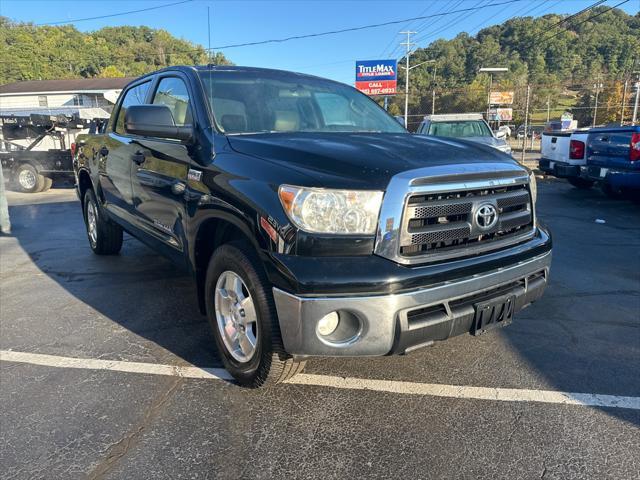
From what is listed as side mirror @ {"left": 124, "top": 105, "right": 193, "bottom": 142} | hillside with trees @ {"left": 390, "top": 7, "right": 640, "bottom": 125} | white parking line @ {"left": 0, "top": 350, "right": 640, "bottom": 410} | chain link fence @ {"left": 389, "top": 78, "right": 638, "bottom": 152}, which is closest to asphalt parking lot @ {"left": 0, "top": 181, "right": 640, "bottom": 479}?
white parking line @ {"left": 0, "top": 350, "right": 640, "bottom": 410}

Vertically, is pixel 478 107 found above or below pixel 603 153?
above

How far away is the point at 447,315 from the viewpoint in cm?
238

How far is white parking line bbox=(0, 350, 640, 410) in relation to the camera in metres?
2.77

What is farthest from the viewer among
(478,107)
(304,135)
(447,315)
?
(478,107)

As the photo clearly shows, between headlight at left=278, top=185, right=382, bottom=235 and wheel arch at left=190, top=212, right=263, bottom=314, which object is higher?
headlight at left=278, top=185, right=382, bottom=235

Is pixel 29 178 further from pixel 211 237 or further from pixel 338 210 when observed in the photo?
pixel 338 210

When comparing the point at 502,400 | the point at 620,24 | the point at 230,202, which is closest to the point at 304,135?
the point at 230,202

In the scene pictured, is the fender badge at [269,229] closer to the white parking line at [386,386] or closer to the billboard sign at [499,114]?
the white parking line at [386,386]

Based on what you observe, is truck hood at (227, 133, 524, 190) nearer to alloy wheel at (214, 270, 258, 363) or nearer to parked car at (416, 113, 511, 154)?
alloy wheel at (214, 270, 258, 363)

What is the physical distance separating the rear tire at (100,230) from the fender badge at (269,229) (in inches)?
145

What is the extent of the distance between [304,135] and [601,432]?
2339mm

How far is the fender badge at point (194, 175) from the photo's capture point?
2.98 metres

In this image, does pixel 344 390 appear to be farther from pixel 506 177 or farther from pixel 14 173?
pixel 14 173

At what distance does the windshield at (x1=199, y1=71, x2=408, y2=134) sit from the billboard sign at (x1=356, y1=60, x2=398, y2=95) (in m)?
34.8
